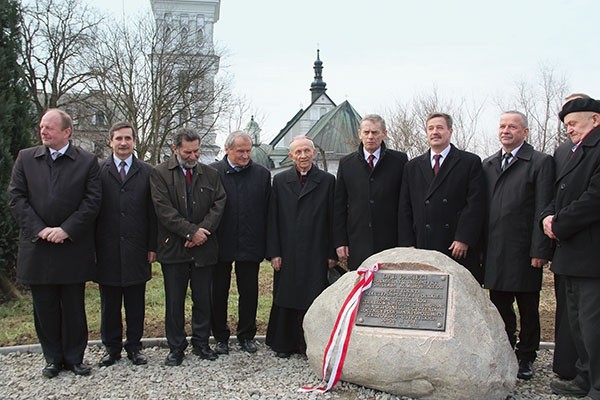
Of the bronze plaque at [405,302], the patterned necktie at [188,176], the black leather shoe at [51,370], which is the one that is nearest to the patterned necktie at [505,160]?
the bronze plaque at [405,302]

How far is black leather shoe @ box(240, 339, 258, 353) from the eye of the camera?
5992mm

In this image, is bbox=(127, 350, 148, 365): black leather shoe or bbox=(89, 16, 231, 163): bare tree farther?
bbox=(89, 16, 231, 163): bare tree

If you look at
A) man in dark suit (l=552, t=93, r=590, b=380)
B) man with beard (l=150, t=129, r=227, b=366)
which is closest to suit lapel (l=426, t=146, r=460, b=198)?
man in dark suit (l=552, t=93, r=590, b=380)

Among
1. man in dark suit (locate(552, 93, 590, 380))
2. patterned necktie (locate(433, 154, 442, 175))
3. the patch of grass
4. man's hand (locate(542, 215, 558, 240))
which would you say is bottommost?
the patch of grass

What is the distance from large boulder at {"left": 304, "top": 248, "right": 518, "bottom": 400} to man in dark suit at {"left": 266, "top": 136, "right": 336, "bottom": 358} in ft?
3.10

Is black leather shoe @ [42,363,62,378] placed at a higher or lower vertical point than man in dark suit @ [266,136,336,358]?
lower

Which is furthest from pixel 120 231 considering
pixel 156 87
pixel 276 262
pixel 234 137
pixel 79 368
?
pixel 156 87

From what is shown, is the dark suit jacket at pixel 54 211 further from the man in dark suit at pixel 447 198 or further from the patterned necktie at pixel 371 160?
the man in dark suit at pixel 447 198

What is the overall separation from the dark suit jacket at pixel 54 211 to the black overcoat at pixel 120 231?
6.4 inches

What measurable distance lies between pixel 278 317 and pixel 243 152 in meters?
1.81

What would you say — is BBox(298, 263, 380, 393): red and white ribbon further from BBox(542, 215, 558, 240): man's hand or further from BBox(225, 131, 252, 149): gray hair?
BBox(225, 131, 252, 149): gray hair

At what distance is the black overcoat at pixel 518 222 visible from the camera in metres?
5.01

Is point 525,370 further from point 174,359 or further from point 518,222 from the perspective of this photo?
point 174,359

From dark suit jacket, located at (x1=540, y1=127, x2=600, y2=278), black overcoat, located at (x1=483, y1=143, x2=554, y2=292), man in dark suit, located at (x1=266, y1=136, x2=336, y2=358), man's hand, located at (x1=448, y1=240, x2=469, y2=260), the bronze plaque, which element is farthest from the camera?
man in dark suit, located at (x1=266, y1=136, x2=336, y2=358)
